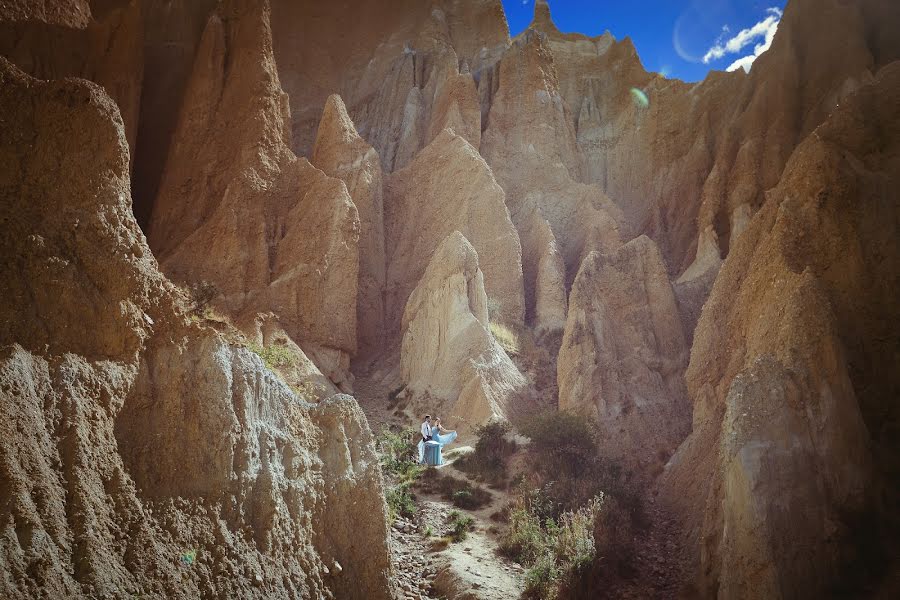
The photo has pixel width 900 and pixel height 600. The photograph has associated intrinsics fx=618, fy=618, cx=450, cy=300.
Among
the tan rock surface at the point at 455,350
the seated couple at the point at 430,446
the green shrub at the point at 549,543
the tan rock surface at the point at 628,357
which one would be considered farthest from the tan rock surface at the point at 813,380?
the tan rock surface at the point at 455,350

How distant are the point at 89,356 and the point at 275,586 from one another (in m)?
3.55

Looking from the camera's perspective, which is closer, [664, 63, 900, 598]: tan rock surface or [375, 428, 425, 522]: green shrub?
[664, 63, 900, 598]: tan rock surface

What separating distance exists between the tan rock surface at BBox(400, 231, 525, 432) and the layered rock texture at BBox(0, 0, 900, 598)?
0.12m

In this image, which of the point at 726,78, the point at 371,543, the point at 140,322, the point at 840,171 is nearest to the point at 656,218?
the point at 726,78

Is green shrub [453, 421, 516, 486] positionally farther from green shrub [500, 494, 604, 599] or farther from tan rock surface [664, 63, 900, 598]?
tan rock surface [664, 63, 900, 598]

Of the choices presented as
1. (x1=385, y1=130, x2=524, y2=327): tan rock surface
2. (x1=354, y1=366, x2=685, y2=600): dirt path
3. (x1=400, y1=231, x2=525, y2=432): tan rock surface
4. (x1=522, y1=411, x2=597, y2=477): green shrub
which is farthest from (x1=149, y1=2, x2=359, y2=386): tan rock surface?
(x1=354, y1=366, x2=685, y2=600): dirt path

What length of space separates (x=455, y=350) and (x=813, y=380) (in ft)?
46.5

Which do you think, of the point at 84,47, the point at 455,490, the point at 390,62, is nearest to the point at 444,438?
the point at 455,490

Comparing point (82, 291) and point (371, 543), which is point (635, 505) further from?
point (82, 291)

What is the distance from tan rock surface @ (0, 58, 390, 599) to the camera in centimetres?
586

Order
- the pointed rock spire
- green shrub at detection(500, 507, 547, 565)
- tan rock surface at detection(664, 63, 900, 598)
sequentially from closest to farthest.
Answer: tan rock surface at detection(664, 63, 900, 598) < green shrub at detection(500, 507, 547, 565) < the pointed rock spire

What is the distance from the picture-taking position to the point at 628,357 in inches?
757

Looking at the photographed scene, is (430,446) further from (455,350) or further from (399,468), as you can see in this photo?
(455,350)

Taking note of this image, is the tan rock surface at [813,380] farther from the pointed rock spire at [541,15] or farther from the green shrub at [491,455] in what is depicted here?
the pointed rock spire at [541,15]
